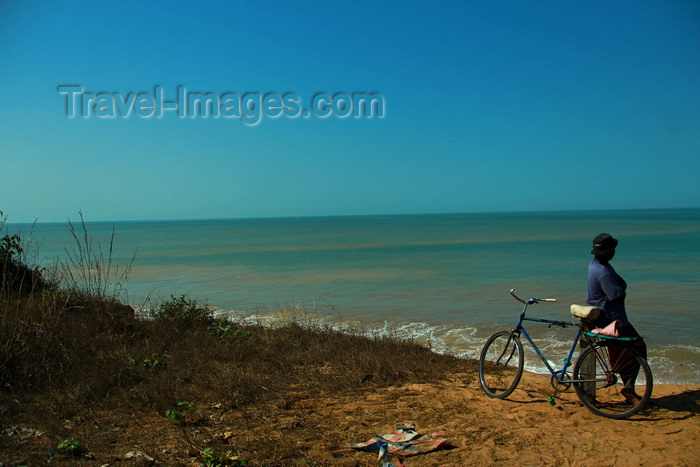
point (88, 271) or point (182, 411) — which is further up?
point (88, 271)

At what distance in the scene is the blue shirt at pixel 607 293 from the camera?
17.5 feet

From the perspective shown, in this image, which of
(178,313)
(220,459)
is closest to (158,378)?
(220,459)

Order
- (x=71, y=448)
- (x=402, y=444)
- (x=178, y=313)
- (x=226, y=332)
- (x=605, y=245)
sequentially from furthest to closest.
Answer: (x=178, y=313)
(x=226, y=332)
(x=605, y=245)
(x=402, y=444)
(x=71, y=448)

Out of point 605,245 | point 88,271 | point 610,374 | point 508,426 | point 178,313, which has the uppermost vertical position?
point 605,245

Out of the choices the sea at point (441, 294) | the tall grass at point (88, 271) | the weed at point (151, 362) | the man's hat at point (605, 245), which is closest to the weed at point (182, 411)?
the weed at point (151, 362)

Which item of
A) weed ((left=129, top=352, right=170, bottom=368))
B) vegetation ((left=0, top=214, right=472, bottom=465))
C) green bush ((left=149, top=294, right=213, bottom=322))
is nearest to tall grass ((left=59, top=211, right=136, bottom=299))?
vegetation ((left=0, top=214, right=472, bottom=465))

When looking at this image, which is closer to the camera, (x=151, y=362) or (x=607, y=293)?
(x=607, y=293)

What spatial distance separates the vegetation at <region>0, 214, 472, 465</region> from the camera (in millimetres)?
4461

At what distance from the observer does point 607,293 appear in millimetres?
5355

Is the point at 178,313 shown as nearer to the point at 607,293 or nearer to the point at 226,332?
the point at 226,332

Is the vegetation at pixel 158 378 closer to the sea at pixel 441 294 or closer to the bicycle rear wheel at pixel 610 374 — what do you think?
the sea at pixel 441 294

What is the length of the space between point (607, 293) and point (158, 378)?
5.37 meters

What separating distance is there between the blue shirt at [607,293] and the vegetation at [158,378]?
94.4 inches

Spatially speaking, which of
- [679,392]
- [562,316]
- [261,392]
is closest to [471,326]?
[562,316]
